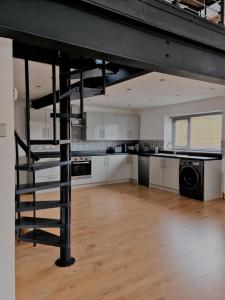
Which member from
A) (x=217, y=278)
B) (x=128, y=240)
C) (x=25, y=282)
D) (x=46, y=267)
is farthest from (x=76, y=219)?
(x=217, y=278)

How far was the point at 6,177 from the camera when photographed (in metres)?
1.63

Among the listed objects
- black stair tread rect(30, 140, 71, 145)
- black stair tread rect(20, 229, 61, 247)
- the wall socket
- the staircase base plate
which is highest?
the wall socket

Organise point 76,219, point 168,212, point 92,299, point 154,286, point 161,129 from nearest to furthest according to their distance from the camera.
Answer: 1. point 92,299
2. point 154,286
3. point 76,219
4. point 168,212
5. point 161,129

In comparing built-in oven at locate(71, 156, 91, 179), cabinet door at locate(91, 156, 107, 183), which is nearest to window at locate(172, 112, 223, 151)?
cabinet door at locate(91, 156, 107, 183)

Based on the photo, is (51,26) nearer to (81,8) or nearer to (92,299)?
(81,8)

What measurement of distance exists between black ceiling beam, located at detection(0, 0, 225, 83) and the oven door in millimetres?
4623

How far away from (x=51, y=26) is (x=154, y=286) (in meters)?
2.12

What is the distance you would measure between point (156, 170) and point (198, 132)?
4.49 feet

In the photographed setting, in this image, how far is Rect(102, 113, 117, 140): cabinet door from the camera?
6.63 metres

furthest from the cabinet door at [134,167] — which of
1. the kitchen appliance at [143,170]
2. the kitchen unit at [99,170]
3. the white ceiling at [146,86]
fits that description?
the white ceiling at [146,86]

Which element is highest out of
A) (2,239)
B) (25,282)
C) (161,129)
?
(161,129)

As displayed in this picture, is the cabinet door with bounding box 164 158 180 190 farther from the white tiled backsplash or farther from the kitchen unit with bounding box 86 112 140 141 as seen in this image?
the white tiled backsplash

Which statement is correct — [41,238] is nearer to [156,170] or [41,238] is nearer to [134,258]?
[134,258]

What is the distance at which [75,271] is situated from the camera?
2328 mm
